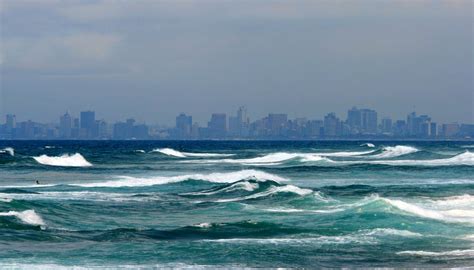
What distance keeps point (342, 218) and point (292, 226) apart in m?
2.12

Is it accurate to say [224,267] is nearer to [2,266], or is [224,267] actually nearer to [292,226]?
[2,266]

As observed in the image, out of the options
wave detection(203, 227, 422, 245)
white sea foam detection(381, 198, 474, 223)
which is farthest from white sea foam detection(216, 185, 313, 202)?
wave detection(203, 227, 422, 245)

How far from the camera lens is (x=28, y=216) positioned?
27.5 meters

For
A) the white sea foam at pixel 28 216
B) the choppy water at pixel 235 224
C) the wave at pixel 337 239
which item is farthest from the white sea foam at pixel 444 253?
the white sea foam at pixel 28 216

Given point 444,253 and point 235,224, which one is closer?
point 444,253

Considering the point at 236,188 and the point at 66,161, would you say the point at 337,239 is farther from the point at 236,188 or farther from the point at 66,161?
the point at 66,161

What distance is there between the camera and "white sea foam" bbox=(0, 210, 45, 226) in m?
26.9

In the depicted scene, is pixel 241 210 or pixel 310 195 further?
pixel 310 195

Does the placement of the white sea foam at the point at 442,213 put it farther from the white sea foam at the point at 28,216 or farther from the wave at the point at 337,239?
the white sea foam at the point at 28,216

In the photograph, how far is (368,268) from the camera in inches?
760

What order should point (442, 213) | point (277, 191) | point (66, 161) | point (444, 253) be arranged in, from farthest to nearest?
1. point (66, 161)
2. point (277, 191)
3. point (442, 213)
4. point (444, 253)

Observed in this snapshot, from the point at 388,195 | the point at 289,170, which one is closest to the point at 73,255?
the point at 388,195

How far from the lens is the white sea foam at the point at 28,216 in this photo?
26852 mm

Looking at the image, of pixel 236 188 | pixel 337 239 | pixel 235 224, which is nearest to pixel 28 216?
pixel 235 224
